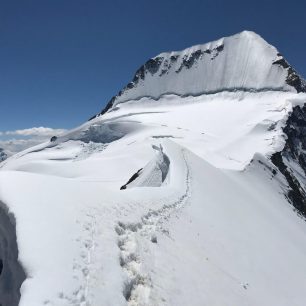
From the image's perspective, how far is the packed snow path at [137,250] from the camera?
31.8 ft

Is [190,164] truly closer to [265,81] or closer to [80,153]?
[80,153]

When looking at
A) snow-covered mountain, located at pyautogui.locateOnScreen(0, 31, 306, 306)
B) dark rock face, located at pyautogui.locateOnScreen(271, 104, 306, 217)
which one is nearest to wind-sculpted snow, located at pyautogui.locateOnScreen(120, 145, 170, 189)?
snow-covered mountain, located at pyautogui.locateOnScreen(0, 31, 306, 306)

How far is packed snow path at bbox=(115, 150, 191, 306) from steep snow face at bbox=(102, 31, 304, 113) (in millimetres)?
96190

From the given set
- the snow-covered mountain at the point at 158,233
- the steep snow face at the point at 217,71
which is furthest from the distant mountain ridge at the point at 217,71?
the snow-covered mountain at the point at 158,233

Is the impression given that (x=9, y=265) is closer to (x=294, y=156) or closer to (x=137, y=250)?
(x=137, y=250)

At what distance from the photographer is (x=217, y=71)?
129500mm

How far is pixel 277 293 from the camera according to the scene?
15.7 metres

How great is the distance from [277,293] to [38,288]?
10.7 metres

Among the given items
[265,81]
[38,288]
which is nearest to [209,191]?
[38,288]

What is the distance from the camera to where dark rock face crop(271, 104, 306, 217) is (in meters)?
47.2

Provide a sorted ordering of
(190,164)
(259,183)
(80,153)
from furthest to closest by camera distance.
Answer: (80,153), (259,183), (190,164)

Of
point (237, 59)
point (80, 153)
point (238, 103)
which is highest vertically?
point (237, 59)

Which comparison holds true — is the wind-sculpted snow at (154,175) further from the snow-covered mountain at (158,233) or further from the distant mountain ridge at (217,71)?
the distant mountain ridge at (217,71)

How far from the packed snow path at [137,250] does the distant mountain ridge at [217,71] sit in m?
96.5
